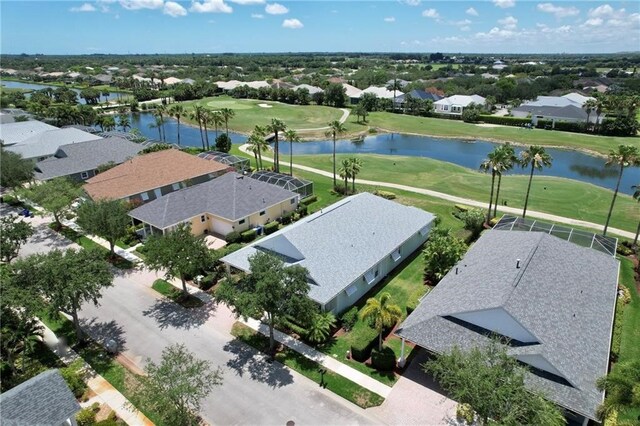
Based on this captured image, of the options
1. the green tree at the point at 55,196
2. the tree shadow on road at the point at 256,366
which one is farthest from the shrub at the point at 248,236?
the green tree at the point at 55,196

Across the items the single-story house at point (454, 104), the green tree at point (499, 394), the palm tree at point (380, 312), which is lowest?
the palm tree at point (380, 312)

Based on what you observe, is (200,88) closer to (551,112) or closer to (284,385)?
(551,112)

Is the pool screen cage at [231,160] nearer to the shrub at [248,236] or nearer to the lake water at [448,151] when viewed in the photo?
the shrub at [248,236]

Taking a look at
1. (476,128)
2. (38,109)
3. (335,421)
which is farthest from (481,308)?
(38,109)

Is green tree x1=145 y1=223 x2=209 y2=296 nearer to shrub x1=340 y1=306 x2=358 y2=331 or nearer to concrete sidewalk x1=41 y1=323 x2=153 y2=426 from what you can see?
concrete sidewalk x1=41 y1=323 x2=153 y2=426

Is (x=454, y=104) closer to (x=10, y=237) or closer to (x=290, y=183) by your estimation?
(x=290, y=183)

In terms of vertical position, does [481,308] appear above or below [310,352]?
above

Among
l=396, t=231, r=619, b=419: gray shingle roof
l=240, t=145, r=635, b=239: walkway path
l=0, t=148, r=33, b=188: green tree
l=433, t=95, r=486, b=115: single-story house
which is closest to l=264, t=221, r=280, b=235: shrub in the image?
l=396, t=231, r=619, b=419: gray shingle roof
